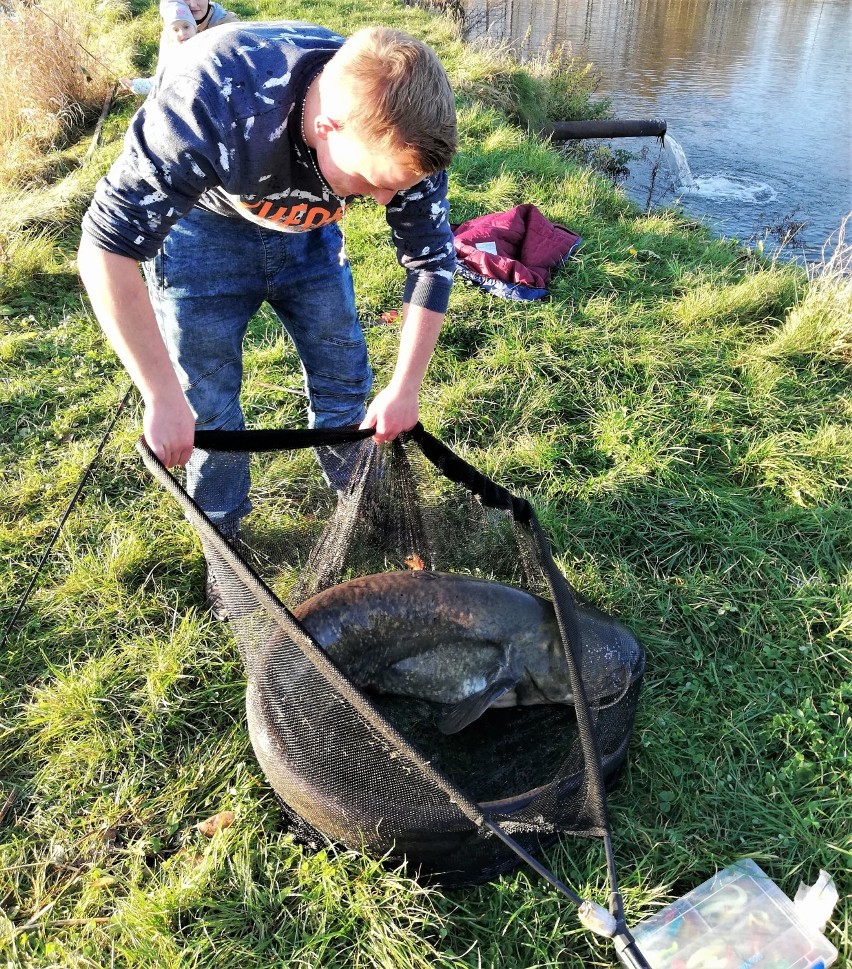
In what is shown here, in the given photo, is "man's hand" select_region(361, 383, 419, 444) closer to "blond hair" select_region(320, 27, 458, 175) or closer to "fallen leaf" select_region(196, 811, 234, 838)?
"blond hair" select_region(320, 27, 458, 175)

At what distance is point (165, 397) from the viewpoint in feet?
5.25

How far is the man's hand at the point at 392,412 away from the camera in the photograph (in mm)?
1884

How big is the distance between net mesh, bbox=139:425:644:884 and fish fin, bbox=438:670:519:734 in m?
0.12

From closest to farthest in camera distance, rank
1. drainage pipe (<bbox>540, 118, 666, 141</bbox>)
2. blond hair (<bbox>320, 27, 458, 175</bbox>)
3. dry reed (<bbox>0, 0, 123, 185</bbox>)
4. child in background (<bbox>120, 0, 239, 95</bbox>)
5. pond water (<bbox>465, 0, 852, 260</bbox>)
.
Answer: blond hair (<bbox>320, 27, 458, 175</bbox>) → child in background (<bbox>120, 0, 239, 95</bbox>) → dry reed (<bbox>0, 0, 123, 185</bbox>) → pond water (<bbox>465, 0, 852, 260</bbox>) → drainage pipe (<bbox>540, 118, 666, 141</bbox>)

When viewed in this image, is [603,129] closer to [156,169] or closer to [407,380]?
[407,380]

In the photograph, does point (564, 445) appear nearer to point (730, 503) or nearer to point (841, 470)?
point (730, 503)

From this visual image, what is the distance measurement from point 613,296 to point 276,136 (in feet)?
9.01

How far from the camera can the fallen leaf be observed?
6.11 ft

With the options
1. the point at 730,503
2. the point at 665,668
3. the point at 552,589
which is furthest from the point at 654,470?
the point at 552,589

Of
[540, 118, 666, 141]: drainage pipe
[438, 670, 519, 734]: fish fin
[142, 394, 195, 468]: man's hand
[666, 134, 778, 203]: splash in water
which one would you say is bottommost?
[666, 134, 778, 203]: splash in water

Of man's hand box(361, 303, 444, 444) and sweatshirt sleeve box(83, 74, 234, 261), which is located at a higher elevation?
sweatshirt sleeve box(83, 74, 234, 261)

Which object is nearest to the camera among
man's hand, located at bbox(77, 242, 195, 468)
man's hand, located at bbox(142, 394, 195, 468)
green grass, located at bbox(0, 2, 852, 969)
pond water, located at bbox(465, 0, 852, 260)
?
man's hand, located at bbox(77, 242, 195, 468)

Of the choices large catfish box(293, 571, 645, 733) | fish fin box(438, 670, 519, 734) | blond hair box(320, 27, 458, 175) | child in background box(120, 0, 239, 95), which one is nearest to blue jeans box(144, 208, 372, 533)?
large catfish box(293, 571, 645, 733)

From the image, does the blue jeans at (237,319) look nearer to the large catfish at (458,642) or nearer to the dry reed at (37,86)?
the large catfish at (458,642)
